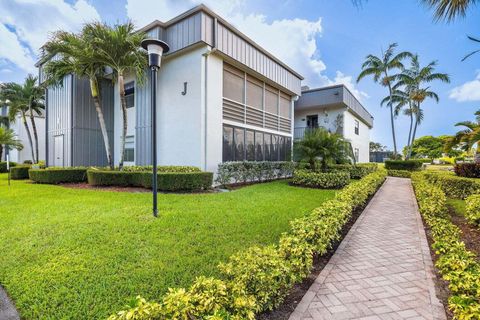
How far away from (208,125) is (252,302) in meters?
8.71

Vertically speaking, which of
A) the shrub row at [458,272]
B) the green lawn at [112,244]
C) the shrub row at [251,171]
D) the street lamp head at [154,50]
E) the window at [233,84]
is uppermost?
the window at [233,84]

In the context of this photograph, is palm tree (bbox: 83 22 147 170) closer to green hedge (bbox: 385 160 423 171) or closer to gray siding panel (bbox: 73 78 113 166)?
gray siding panel (bbox: 73 78 113 166)

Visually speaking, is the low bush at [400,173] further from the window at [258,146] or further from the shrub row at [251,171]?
the window at [258,146]

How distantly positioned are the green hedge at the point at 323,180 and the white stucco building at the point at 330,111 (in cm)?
696

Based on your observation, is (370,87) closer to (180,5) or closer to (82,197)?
(180,5)

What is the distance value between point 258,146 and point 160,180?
237 inches

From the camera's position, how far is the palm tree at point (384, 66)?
65.2 feet

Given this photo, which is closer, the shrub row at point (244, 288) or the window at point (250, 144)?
the shrub row at point (244, 288)

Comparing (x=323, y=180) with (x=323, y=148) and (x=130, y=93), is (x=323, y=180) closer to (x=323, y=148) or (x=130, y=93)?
(x=323, y=148)

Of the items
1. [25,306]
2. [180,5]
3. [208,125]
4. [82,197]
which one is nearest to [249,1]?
[180,5]

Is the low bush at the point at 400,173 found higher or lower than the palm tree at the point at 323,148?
lower

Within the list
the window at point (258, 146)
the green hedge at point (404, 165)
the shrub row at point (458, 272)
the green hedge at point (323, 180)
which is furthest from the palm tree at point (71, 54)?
the green hedge at point (404, 165)

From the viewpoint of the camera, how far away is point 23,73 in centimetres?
1864

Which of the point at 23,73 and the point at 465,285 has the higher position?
the point at 23,73
